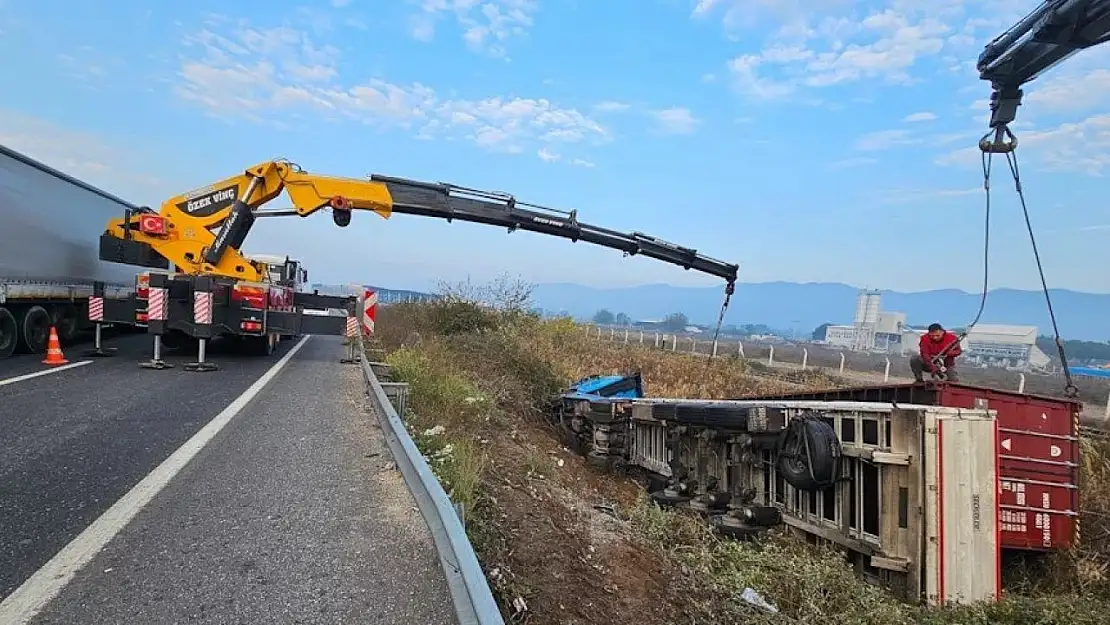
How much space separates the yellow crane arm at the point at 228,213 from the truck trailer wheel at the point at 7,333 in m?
1.87

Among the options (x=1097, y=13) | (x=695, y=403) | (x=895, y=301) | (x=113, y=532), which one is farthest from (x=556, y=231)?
(x=895, y=301)

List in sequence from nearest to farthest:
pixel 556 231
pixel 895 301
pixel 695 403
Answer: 1. pixel 695 403
2. pixel 556 231
3. pixel 895 301

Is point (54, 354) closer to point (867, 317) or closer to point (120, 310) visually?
point (120, 310)

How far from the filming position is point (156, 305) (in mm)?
10734

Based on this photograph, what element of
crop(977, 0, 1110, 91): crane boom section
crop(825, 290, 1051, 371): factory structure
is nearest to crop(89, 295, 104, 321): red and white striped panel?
crop(825, 290, 1051, 371): factory structure

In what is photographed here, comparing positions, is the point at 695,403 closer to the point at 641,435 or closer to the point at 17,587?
the point at 641,435

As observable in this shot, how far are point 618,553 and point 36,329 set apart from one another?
12.1 metres

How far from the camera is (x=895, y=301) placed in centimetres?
12144

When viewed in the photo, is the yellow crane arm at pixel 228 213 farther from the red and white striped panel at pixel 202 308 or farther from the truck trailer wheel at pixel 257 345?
the truck trailer wheel at pixel 257 345

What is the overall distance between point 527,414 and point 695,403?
3969mm

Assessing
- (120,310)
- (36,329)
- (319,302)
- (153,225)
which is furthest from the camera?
(319,302)

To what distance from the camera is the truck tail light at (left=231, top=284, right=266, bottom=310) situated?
11.5m

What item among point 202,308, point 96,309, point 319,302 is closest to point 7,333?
point 96,309

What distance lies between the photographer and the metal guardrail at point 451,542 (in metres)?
2.55
